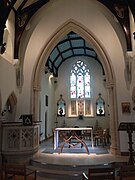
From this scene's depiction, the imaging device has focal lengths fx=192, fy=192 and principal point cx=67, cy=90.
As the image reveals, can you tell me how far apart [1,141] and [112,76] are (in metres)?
5.33

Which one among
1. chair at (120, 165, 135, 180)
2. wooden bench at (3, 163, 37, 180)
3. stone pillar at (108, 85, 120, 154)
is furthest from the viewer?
stone pillar at (108, 85, 120, 154)

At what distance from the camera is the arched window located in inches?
683

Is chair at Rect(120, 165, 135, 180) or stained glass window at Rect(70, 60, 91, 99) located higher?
stained glass window at Rect(70, 60, 91, 99)

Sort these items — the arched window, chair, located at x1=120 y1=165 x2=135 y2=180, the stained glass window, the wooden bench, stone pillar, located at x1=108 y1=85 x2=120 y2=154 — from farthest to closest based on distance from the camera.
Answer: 1. the stained glass window
2. the arched window
3. stone pillar, located at x1=108 y1=85 x2=120 y2=154
4. the wooden bench
5. chair, located at x1=120 y1=165 x2=135 y2=180

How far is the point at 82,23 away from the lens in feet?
30.0

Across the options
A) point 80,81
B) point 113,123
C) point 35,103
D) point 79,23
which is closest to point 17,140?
point 35,103

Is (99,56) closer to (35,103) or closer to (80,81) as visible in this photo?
(35,103)

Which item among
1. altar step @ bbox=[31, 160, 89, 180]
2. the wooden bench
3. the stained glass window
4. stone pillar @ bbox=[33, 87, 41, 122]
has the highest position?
the stained glass window

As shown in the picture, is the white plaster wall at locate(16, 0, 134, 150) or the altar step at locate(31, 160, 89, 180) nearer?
the altar step at locate(31, 160, 89, 180)

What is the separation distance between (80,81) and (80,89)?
754mm

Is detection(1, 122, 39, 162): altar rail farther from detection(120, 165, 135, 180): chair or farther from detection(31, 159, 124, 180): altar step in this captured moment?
detection(120, 165, 135, 180): chair

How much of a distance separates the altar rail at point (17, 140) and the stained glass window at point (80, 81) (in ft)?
35.1

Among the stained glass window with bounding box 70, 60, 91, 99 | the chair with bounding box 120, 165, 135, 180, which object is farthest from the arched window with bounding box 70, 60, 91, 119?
the chair with bounding box 120, 165, 135, 180

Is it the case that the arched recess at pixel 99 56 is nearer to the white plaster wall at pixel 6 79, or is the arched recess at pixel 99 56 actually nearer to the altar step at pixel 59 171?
the white plaster wall at pixel 6 79
